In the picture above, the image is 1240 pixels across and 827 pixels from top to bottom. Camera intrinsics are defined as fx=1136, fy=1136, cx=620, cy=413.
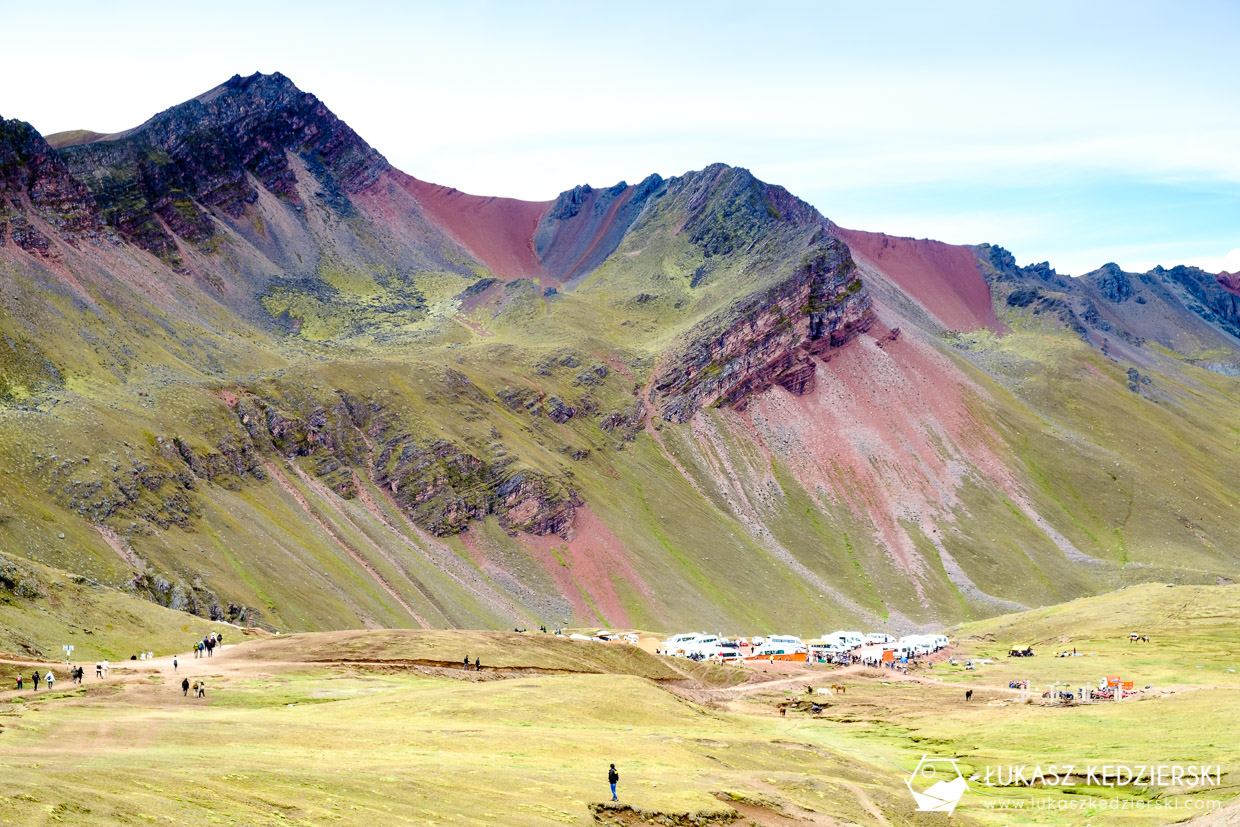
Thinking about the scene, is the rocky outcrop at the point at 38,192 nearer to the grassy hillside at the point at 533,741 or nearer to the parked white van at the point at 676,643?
the grassy hillside at the point at 533,741

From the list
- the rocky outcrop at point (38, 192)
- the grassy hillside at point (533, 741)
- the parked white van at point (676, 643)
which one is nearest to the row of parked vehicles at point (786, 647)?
the parked white van at point (676, 643)

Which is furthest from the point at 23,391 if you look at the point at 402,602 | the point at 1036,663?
the point at 1036,663

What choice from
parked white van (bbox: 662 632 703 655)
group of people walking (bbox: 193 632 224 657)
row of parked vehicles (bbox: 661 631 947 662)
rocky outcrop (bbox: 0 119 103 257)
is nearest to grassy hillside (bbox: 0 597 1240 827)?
group of people walking (bbox: 193 632 224 657)

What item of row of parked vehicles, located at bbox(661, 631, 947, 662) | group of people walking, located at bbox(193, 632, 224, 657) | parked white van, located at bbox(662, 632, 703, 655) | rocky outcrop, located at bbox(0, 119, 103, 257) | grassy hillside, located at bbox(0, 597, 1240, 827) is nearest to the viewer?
grassy hillside, located at bbox(0, 597, 1240, 827)

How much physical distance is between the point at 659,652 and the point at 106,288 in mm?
106403

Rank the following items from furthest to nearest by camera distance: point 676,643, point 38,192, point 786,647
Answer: point 38,192, point 786,647, point 676,643

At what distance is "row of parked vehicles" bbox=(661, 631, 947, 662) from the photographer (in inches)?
4375

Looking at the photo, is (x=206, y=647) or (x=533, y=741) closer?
(x=533, y=741)

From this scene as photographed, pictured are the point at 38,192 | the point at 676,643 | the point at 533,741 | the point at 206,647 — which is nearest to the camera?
the point at 533,741

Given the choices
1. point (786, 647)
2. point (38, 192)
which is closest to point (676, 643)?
point (786, 647)

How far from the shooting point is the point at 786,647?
117m

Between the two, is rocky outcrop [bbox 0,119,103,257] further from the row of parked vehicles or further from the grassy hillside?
the row of parked vehicles

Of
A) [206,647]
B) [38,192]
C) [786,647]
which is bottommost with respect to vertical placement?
[786,647]

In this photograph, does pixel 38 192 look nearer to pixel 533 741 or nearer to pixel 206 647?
pixel 206 647
